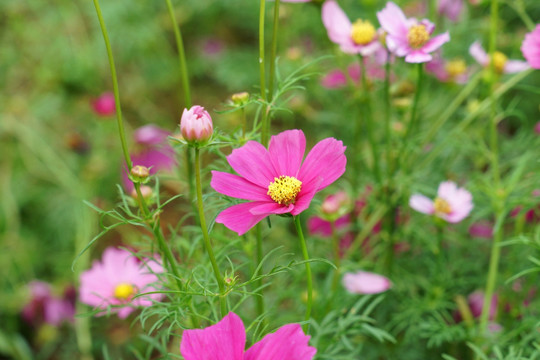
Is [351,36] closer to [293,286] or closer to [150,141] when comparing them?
[293,286]

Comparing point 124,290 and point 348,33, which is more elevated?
point 348,33

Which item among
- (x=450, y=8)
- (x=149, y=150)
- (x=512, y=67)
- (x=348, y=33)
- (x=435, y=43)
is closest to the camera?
(x=435, y=43)

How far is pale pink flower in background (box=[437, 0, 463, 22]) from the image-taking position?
1172mm

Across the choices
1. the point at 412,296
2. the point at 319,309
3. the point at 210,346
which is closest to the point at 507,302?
the point at 412,296

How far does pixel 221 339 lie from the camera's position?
482 mm

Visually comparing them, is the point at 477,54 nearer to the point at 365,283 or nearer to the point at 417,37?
the point at 417,37

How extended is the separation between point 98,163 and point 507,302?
895 millimetres

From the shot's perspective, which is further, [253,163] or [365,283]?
[365,283]

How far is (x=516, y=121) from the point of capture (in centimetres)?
134

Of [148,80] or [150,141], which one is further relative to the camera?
[148,80]

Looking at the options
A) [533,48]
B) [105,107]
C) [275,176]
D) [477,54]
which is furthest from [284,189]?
[105,107]

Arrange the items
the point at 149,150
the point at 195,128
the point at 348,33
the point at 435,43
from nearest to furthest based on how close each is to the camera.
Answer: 1. the point at 195,128
2. the point at 435,43
3. the point at 348,33
4. the point at 149,150

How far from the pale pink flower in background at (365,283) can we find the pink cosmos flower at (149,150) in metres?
0.38

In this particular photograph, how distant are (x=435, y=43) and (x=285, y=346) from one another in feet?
1.26
